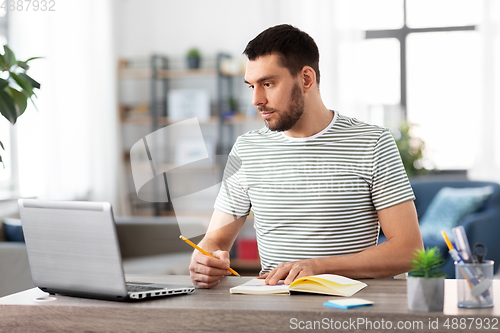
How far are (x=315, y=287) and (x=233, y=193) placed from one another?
0.63m

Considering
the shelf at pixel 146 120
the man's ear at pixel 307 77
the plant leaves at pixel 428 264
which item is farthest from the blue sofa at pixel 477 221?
the plant leaves at pixel 428 264

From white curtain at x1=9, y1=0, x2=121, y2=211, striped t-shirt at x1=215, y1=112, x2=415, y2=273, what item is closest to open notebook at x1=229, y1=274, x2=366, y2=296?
striped t-shirt at x1=215, y1=112, x2=415, y2=273

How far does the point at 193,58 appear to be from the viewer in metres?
5.05

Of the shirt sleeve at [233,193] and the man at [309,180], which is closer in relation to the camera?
the man at [309,180]

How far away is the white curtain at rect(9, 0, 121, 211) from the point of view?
13.3 feet

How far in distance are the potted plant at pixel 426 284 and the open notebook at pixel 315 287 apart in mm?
176

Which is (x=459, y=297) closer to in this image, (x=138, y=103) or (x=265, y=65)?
(x=265, y=65)

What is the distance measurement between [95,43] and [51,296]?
3803mm

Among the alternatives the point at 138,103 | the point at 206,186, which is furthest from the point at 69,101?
the point at 206,186

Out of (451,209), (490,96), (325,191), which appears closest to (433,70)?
(490,96)

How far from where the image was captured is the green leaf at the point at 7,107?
170 cm

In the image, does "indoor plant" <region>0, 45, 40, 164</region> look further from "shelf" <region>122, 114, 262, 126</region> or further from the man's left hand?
"shelf" <region>122, 114, 262, 126</region>

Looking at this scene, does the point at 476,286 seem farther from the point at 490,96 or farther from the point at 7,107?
the point at 490,96

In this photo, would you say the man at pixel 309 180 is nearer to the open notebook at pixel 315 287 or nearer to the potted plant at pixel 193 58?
the open notebook at pixel 315 287
